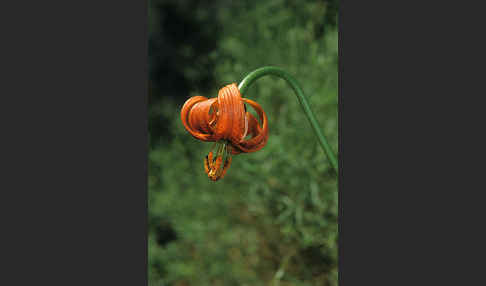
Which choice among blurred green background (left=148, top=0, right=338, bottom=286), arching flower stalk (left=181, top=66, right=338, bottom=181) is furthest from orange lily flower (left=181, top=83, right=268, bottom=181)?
blurred green background (left=148, top=0, right=338, bottom=286)

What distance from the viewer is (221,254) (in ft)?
7.05

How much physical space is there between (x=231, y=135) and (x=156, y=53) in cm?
180

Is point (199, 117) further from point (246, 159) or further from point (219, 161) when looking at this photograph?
point (246, 159)

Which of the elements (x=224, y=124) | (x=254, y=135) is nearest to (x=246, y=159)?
(x=254, y=135)

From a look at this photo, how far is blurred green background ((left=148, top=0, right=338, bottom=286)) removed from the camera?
6.26ft

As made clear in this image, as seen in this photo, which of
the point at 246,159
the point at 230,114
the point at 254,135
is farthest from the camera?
the point at 246,159

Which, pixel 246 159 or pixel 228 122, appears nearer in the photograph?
pixel 228 122

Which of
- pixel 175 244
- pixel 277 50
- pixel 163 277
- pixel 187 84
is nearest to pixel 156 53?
pixel 187 84

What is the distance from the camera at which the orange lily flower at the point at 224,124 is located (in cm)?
84

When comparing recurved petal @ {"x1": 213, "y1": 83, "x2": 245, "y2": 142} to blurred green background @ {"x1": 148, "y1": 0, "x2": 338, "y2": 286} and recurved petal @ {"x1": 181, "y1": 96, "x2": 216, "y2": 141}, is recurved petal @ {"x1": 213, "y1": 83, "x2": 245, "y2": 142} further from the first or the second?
blurred green background @ {"x1": 148, "y1": 0, "x2": 338, "y2": 286}

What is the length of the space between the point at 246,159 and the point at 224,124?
1207mm

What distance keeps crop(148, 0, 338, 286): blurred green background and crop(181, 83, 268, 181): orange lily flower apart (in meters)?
0.96

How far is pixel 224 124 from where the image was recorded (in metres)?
0.85

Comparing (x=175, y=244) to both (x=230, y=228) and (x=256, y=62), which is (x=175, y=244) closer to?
(x=230, y=228)
